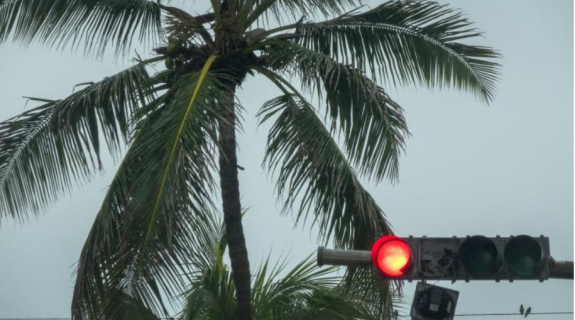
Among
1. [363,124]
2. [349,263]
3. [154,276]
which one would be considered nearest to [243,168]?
[363,124]

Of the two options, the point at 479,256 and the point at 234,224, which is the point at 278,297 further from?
the point at 479,256

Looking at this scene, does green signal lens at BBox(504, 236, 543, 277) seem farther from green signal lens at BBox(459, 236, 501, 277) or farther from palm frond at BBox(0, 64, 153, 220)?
A: palm frond at BBox(0, 64, 153, 220)

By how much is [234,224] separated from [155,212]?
256 centimetres

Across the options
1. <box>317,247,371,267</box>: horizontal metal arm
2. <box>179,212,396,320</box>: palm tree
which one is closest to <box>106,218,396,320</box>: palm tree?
<box>179,212,396,320</box>: palm tree

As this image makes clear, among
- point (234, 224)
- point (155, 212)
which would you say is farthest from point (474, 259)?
point (234, 224)

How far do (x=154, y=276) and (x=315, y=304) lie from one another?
368cm

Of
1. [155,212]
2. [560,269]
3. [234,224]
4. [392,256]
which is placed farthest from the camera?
[234,224]

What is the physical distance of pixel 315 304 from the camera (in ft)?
59.3

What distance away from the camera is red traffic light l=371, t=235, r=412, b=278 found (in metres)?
10.8

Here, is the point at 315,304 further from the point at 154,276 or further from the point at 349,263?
the point at 349,263

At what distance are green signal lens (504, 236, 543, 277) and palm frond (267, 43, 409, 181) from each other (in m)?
5.84

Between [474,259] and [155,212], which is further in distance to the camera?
[155,212]

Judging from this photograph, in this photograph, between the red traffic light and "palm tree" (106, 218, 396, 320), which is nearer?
the red traffic light

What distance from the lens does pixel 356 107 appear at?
16984 millimetres
